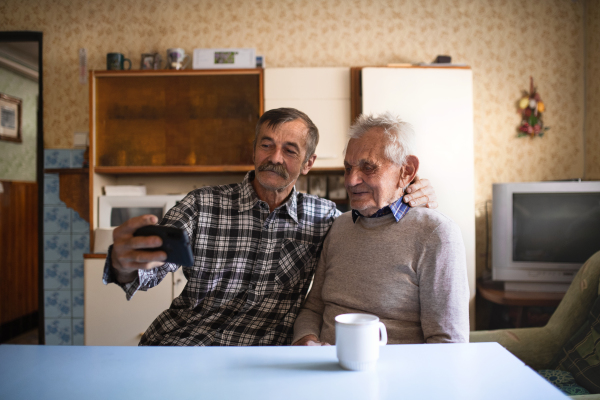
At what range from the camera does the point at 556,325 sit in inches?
64.1

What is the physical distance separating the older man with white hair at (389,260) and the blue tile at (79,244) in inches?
89.3

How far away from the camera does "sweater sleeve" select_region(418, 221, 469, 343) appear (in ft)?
3.51

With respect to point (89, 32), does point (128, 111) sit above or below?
below

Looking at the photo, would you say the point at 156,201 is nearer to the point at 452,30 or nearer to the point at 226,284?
the point at 226,284

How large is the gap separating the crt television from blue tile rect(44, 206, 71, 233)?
9.56 ft

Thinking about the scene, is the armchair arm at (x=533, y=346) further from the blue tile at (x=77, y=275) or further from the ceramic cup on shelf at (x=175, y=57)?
the blue tile at (x=77, y=275)

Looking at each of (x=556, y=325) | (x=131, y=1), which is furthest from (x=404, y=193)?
(x=131, y=1)

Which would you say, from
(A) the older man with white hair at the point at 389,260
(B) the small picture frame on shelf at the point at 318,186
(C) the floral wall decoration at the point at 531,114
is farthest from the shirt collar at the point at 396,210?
(C) the floral wall decoration at the point at 531,114

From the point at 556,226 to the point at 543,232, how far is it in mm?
77

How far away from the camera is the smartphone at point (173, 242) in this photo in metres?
0.80

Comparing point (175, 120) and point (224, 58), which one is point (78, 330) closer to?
point (175, 120)

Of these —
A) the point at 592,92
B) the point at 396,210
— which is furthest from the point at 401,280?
the point at 592,92

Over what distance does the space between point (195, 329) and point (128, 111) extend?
1870 mm

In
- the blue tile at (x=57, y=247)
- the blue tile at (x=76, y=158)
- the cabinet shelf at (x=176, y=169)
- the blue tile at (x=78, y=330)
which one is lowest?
the blue tile at (x=78, y=330)
